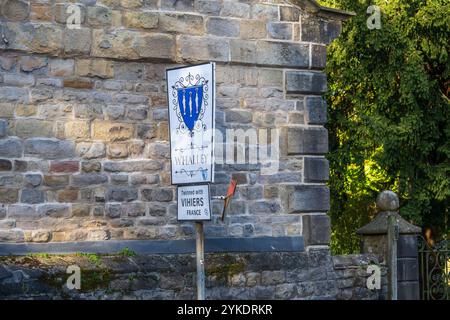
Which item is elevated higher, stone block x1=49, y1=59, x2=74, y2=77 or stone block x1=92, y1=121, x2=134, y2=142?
stone block x1=49, y1=59, x2=74, y2=77

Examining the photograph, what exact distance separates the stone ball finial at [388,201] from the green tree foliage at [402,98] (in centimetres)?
649

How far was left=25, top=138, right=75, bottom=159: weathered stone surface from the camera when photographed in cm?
945

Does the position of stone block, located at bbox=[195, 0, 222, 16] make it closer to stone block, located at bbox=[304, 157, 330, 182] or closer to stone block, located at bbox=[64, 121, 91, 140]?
stone block, located at bbox=[64, 121, 91, 140]

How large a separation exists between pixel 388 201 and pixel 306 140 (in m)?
1.88

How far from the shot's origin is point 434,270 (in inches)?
521

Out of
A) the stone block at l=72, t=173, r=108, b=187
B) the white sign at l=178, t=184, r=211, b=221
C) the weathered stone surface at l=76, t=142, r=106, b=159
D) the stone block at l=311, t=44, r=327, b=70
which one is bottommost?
the white sign at l=178, t=184, r=211, b=221

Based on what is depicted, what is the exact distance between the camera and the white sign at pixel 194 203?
7484mm

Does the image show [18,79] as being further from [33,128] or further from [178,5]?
[178,5]

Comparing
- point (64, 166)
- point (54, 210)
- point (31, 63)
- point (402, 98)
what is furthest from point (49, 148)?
point (402, 98)

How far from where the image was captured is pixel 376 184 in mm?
22031

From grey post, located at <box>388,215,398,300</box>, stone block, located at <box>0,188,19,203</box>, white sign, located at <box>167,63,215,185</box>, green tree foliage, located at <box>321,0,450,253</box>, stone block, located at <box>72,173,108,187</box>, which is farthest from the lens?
green tree foliage, located at <box>321,0,450,253</box>

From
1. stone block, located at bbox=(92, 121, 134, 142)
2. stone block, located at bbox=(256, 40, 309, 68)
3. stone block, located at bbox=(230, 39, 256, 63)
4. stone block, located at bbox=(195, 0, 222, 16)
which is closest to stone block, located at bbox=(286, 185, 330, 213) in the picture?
stone block, located at bbox=(256, 40, 309, 68)

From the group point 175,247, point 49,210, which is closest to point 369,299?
point 175,247

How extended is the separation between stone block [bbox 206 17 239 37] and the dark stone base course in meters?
2.45
